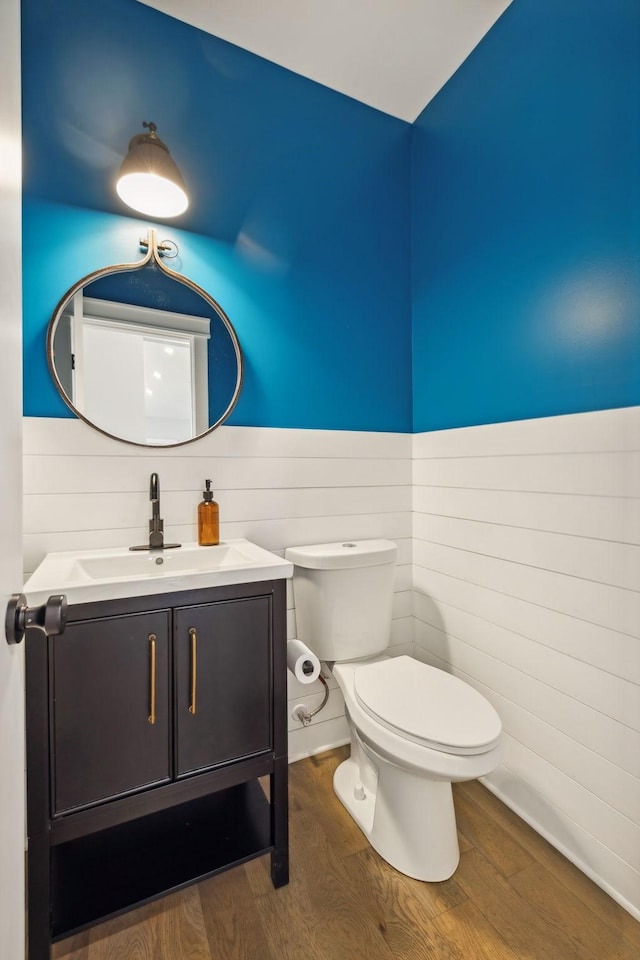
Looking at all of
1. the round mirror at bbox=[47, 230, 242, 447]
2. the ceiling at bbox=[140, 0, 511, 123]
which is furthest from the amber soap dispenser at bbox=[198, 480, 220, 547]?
the ceiling at bbox=[140, 0, 511, 123]

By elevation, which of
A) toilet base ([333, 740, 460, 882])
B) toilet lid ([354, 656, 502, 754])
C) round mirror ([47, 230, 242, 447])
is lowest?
toilet base ([333, 740, 460, 882])

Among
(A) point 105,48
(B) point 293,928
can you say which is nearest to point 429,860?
(B) point 293,928

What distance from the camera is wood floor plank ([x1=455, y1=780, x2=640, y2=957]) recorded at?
3.68 feet

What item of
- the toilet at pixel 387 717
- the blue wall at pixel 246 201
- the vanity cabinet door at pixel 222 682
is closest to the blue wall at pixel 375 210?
the blue wall at pixel 246 201

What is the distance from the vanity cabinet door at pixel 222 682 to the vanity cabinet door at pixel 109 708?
0.04 meters

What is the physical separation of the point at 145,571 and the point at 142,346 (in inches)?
29.2

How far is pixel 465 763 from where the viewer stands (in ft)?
3.56

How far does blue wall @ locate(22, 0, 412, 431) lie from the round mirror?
0.18 feet

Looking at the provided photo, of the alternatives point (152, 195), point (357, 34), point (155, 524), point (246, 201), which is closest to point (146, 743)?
point (155, 524)

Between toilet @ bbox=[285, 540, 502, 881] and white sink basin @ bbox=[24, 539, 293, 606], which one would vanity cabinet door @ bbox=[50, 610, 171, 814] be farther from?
toilet @ bbox=[285, 540, 502, 881]

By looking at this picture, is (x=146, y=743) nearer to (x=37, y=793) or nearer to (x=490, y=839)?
(x=37, y=793)

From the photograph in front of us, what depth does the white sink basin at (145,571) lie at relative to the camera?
101 centimetres

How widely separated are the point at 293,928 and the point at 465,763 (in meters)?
0.61

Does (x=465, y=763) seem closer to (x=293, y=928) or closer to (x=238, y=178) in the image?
(x=293, y=928)
